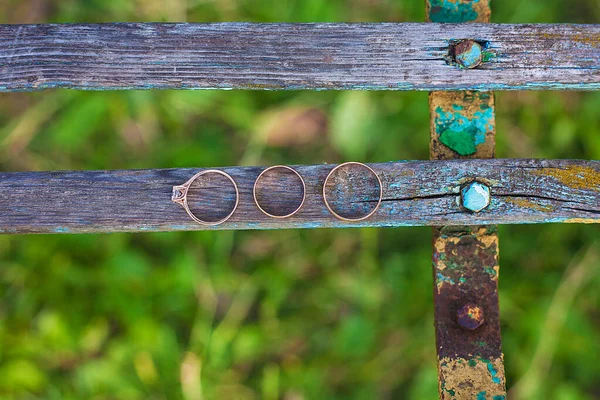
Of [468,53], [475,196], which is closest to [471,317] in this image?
[475,196]

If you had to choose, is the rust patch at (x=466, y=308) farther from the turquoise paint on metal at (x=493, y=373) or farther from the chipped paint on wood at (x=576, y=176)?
the chipped paint on wood at (x=576, y=176)

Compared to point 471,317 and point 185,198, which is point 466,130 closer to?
point 471,317

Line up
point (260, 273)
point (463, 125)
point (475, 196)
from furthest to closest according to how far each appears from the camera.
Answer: point (260, 273) → point (463, 125) → point (475, 196)

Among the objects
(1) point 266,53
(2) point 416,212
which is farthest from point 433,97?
(1) point 266,53

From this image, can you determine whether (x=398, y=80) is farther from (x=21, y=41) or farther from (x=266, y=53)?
(x=21, y=41)

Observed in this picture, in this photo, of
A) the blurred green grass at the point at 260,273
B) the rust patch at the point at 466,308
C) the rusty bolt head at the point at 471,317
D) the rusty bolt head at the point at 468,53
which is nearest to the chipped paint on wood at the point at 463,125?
the rusty bolt head at the point at 468,53

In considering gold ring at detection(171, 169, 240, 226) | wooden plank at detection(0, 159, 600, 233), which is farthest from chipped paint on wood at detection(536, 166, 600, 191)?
gold ring at detection(171, 169, 240, 226)
